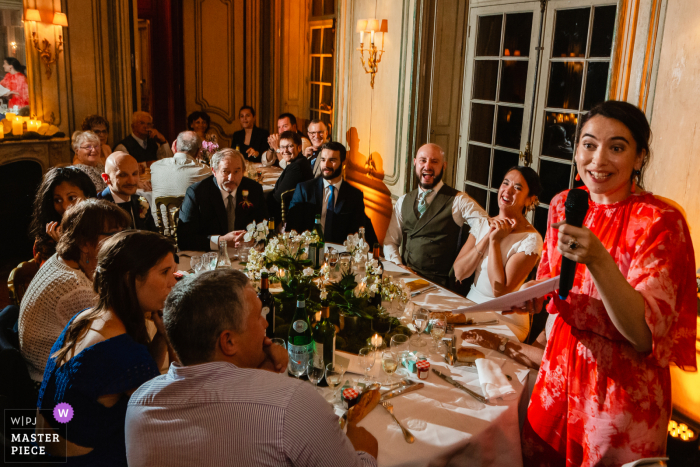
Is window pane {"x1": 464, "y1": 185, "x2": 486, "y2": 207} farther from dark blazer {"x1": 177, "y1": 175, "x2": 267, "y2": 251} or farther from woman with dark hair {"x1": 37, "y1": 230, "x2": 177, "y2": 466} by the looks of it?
woman with dark hair {"x1": 37, "y1": 230, "x2": 177, "y2": 466}

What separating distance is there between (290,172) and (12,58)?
3.49 m

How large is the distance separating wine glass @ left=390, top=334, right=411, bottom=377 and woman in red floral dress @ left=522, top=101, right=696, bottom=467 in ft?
1.66

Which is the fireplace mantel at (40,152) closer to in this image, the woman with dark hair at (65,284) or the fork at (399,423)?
the woman with dark hair at (65,284)

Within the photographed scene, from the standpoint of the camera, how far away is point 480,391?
1772 mm

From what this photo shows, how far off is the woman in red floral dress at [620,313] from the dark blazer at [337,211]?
249 centimetres

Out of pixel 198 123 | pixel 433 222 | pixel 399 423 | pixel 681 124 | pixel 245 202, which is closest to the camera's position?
pixel 399 423

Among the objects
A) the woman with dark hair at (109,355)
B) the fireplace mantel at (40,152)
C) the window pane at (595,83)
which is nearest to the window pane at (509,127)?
the window pane at (595,83)

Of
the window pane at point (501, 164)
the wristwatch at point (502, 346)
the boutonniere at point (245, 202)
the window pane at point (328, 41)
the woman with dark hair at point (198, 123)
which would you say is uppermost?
the window pane at point (328, 41)

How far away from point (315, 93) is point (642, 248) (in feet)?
22.4

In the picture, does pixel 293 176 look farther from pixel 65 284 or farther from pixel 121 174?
pixel 65 284

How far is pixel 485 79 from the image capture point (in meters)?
4.43

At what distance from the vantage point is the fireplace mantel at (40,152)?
5.50 m

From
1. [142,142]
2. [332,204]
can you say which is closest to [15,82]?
[142,142]

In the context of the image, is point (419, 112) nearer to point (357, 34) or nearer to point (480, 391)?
point (357, 34)
